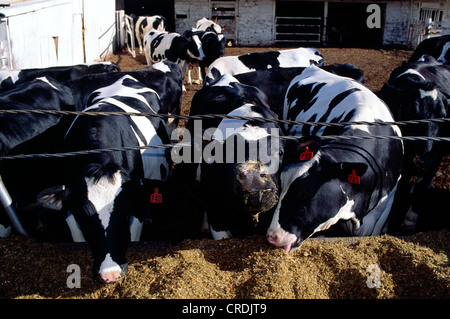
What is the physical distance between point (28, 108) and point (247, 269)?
10.3ft

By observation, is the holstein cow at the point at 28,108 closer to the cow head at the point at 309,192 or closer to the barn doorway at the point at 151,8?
the cow head at the point at 309,192

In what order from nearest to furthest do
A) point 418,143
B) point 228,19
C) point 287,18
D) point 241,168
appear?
point 241,168
point 418,143
point 287,18
point 228,19

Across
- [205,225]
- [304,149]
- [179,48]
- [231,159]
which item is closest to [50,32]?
[179,48]

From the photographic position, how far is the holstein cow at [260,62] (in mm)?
7926

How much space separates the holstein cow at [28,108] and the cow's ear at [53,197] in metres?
0.93

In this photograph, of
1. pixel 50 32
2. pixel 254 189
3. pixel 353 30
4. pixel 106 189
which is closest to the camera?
pixel 254 189

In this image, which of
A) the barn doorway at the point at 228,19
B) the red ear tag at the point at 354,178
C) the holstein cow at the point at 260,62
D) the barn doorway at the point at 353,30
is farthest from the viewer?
the barn doorway at the point at 353,30

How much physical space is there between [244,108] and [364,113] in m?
1.12

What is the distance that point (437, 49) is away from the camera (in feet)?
29.2

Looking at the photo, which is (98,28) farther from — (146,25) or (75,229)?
(75,229)

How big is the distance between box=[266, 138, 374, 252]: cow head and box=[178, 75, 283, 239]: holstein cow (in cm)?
17

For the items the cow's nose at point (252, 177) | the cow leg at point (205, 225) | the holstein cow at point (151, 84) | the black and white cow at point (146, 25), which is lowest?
the cow leg at point (205, 225)

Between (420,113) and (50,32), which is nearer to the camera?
(420,113)

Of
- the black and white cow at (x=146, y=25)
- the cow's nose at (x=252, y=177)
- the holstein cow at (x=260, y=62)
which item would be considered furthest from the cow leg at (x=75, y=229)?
the black and white cow at (x=146, y=25)
